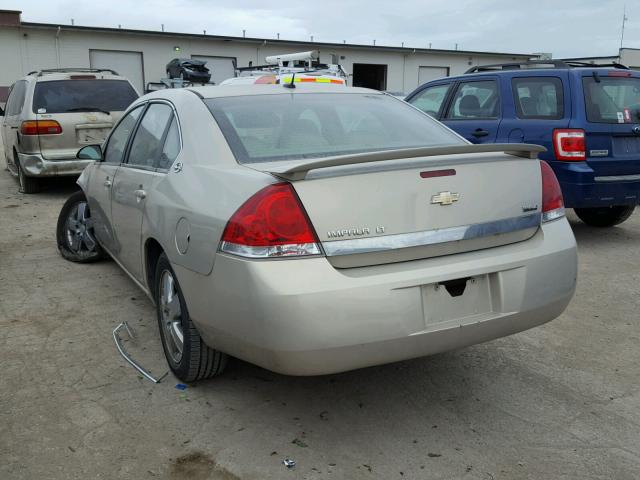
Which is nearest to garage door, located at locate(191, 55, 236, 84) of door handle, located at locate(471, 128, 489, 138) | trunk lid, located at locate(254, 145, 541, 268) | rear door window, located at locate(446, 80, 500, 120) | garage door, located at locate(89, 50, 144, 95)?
garage door, located at locate(89, 50, 144, 95)

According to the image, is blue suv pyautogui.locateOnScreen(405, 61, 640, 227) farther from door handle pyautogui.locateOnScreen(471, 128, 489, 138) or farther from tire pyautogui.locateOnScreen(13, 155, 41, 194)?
tire pyautogui.locateOnScreen(13, 155, 41, 194)

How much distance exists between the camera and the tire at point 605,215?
715cm

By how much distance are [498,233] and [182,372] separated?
1.71 metres

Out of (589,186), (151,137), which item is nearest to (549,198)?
(151,137)

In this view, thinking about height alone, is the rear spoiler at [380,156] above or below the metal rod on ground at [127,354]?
above

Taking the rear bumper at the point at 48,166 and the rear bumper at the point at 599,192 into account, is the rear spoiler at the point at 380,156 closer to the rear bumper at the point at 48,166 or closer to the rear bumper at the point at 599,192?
the rear bumper at the point at 599,192

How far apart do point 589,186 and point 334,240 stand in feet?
14.1

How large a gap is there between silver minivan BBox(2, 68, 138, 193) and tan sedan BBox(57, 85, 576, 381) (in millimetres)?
5840

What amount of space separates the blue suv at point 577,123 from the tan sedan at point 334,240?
310 centimetres

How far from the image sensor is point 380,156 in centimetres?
268

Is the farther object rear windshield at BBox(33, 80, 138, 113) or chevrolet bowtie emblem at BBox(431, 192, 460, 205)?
rear windshield at BBox(33, 80, 138, 113)

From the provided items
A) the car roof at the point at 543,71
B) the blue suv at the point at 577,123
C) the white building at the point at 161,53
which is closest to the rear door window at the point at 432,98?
the car roof at the point at 543,71

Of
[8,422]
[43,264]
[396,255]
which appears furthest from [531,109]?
[8,422]

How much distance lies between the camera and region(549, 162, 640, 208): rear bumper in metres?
5.98
